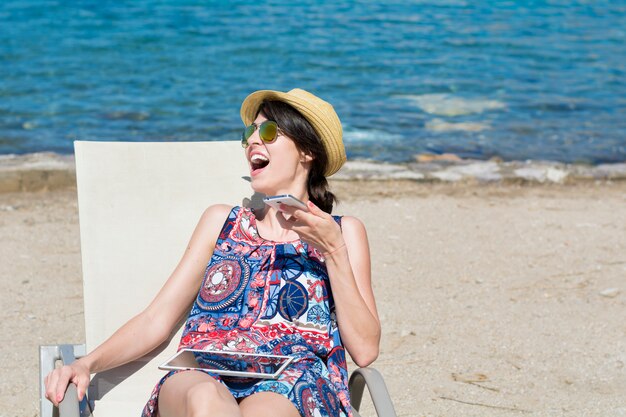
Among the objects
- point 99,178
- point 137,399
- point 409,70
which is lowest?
point 409,70

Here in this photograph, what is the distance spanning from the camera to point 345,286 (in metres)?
3.12

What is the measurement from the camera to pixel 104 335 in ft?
11.8

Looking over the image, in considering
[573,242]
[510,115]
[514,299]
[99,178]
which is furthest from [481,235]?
[510,115]

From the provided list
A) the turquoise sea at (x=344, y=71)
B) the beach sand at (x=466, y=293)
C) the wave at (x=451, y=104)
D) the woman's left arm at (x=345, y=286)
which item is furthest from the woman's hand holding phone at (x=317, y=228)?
the wave at (x=451, y=104)

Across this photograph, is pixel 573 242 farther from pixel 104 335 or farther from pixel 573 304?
pixel 104 335

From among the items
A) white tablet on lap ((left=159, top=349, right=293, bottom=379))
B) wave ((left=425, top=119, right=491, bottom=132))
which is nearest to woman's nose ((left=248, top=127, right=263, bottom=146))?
white tablet on lap ((left=159, top=349, right=293, bottom=379))

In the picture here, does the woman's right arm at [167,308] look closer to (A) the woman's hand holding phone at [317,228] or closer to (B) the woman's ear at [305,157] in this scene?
(B) the woman's ear at [305,157]

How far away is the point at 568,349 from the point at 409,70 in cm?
873

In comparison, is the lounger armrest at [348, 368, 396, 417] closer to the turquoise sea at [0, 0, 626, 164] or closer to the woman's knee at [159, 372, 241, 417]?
the woman's knee at [159, 372, 241, 417]

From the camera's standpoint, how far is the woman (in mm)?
3051

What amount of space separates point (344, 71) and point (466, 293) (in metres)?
7.69

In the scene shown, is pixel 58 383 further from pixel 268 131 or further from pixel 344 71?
pixel 344 71

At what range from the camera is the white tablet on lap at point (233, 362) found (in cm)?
304

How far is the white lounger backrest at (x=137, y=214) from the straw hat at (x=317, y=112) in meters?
0.55
